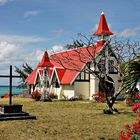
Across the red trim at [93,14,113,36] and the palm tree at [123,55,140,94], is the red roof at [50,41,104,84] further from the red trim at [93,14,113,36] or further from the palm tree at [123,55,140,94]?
the palm tree at [123,55,140,94]

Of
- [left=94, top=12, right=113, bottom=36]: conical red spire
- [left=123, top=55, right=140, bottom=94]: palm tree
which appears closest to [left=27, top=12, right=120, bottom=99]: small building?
[left=94, top=12, right=113, bottom=36]: conical red spire

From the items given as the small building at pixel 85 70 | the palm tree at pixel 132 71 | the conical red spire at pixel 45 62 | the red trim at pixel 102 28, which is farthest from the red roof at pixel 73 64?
the palm tree at pixel 132 71

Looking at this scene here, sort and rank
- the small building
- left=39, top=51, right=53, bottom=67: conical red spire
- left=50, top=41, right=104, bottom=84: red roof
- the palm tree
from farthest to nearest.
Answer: left=39, top=51, right=53, bottom=67: conical red spire → the small building → left=50, top=41, right=104, bottom=84: red roof → the palm tree

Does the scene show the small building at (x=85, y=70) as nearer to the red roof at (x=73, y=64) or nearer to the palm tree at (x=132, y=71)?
the red roof at (x=73, y=64)

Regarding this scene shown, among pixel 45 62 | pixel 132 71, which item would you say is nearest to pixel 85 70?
pixel 45 62

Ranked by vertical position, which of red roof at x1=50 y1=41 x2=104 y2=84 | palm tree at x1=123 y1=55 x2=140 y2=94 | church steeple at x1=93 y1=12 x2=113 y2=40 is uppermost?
church steeple at x1=93 y1=12 x2=113 y2=40

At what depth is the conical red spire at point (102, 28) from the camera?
36206mm

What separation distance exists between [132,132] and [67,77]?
27120 mm

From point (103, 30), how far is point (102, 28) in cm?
42

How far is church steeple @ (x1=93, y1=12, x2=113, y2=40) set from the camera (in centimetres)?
3622

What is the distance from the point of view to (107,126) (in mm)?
14047

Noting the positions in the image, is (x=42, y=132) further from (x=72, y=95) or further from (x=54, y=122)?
(x=72, y=95)

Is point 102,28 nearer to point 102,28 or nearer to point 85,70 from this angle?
point 102,28

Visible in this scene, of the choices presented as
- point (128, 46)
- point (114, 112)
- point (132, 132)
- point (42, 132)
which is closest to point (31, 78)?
point (128, 46)
